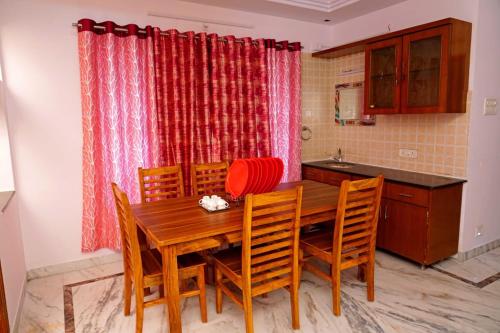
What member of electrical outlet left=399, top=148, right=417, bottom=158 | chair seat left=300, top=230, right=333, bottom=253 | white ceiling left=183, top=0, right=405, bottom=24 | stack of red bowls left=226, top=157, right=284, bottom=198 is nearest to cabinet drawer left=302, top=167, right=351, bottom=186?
electrical outlet left=399, top=148, right=417, bottom=158

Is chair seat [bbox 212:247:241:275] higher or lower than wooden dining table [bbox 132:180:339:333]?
lower

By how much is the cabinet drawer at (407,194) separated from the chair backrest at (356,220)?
0.76m

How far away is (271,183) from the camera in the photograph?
2590 mm

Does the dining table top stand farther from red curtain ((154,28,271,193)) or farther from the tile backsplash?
the tile backsplash

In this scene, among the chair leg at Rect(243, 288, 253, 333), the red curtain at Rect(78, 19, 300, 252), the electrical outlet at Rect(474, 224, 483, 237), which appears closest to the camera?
the chair leg at Rect(243, 288, 253, 333)

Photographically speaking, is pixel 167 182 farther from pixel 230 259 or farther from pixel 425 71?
pixel 425 71

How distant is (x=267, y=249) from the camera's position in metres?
2.05

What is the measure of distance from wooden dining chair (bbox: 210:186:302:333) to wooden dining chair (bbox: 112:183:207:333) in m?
0.19

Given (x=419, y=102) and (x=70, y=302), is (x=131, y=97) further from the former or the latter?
(x=419, y=102)

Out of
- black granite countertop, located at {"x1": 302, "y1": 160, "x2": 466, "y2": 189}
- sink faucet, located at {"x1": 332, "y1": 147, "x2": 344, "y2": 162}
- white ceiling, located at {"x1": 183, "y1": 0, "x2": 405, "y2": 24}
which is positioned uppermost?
white ceiling, located at {"x1": 183, "y1": 0, "x2": 405, "y2": 24}

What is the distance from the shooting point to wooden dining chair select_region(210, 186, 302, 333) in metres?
1.96

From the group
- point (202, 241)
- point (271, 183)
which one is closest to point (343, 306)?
point (271, 183)

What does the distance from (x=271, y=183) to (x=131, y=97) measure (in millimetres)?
1563

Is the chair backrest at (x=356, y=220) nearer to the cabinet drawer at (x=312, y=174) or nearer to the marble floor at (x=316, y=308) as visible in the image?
the marble floor at (x=316, y=308)
